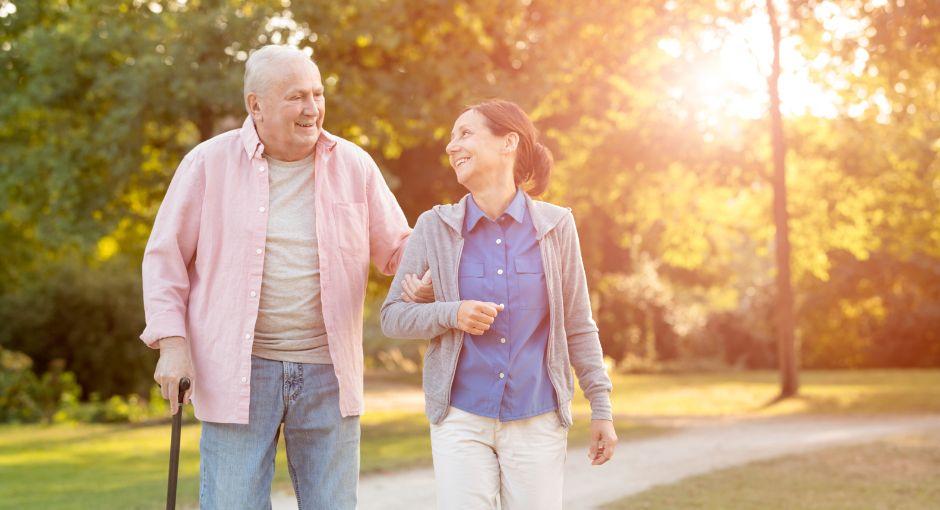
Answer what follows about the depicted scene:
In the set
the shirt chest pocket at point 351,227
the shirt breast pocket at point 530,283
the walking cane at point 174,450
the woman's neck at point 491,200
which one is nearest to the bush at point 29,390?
the walking cane at point 174,450

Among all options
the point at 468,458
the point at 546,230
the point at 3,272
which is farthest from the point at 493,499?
the point at 3,272

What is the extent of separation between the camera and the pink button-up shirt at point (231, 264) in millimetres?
3857

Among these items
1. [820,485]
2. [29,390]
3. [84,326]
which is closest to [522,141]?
[820,485]

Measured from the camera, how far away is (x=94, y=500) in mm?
8742

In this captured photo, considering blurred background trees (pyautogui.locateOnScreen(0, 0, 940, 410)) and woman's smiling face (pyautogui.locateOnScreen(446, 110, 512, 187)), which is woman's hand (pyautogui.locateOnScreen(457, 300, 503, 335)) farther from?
blurred background trees (pyautogui.locateOnScreen(0, 0, 940, 410))

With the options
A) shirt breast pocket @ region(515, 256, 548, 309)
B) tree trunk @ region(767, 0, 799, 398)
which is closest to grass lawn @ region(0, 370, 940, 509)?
tree trunk @ region(767, 0, 799, 398)

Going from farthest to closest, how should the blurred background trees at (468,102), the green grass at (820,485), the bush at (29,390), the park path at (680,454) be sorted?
the bush at (29,390) → the blurred background trees at (468,102) → the park path at (680,454) → the green grass at (820,485)

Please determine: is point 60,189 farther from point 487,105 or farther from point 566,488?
point 487,105

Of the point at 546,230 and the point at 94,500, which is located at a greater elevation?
the point at 546,230

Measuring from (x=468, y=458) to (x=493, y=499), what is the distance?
16cm

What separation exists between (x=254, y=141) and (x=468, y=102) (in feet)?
29.3

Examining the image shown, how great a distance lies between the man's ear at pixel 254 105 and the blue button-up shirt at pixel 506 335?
833 millimetres

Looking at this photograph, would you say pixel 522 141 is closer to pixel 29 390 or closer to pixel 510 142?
pixel 510 142

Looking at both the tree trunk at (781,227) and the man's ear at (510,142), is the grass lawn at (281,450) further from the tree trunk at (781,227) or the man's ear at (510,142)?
the man's ear at (510,142)
